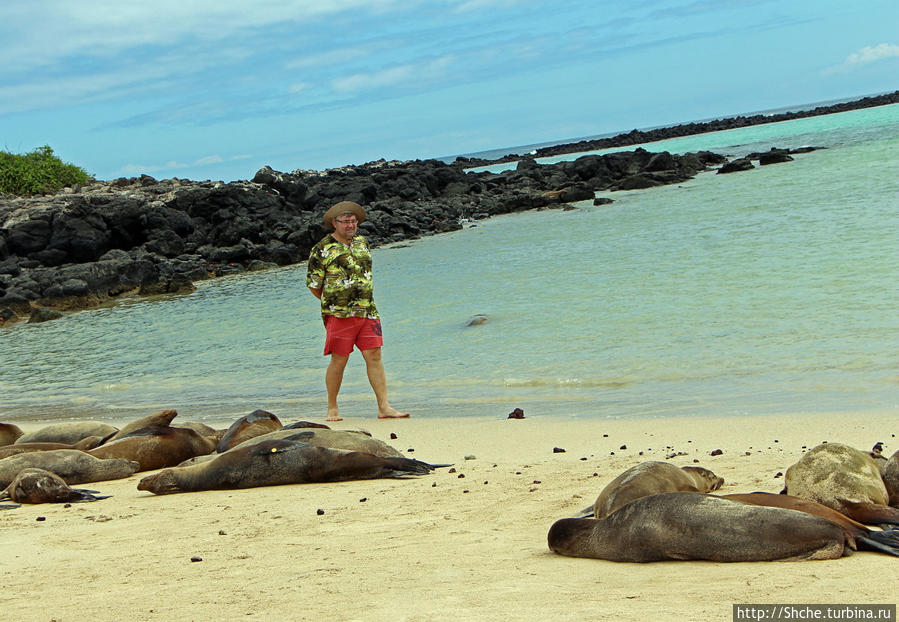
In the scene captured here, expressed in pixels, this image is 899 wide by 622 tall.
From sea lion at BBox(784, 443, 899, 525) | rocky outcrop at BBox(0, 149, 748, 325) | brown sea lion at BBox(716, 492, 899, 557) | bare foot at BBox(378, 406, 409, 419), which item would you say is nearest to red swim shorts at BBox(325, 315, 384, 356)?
bare foot at BBox(378, 406, 409, 419)

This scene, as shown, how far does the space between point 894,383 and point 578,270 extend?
11.2 metres

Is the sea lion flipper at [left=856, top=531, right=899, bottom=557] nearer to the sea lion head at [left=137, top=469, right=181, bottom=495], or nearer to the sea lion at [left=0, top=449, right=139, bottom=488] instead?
the sea lion head at [left=137, top=469, right=181, bottom=495]

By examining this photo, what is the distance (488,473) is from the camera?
21.8 feet

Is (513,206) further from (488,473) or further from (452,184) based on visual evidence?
(488,473)

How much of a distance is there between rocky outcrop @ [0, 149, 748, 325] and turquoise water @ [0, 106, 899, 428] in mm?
2670

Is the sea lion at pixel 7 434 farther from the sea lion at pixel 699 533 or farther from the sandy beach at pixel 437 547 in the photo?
the sea lion at pixel 699 533

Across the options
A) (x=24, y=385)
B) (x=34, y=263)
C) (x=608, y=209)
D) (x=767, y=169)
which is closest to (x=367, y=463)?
(x=24, y=385)

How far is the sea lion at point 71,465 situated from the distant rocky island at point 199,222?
1606 centimetres

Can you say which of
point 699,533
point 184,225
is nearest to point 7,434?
point 699,533

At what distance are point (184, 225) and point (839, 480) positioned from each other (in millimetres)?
31449

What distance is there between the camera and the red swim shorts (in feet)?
31.3

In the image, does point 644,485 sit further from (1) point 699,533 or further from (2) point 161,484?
(2) point 161,484

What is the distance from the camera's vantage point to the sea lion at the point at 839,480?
4637 millimetres

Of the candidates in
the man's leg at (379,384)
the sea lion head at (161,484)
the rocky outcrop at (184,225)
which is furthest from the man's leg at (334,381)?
the rocky outcrop at (184,225)
